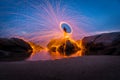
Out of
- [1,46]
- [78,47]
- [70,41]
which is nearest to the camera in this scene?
[1,46]

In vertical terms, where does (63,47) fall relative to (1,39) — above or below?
below

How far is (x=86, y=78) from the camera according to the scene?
4316 millimetres

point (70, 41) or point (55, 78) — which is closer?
point (55, 78)

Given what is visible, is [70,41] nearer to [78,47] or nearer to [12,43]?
[78,47]

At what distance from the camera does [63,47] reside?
175 feet

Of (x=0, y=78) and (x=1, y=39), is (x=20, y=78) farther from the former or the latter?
(x=1, y=39)

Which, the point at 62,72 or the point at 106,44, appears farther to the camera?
the point at 106,44

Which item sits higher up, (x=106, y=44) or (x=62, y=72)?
(x=106, y=44)

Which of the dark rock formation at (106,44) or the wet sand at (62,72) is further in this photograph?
the dark rock formation at (106,44)

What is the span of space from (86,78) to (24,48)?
1833 inches

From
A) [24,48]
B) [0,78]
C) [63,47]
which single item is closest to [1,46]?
[24,48]

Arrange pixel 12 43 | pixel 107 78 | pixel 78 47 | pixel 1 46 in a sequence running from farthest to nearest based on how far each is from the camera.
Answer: pixel 78 47 → pixel 12 43 → pixel 1 46 → pixel 107 78

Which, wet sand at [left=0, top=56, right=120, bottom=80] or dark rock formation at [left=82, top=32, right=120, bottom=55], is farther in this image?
dark rock formation at [left=82, top=32, right=120, bottom=55]

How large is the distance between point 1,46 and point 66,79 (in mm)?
44144
